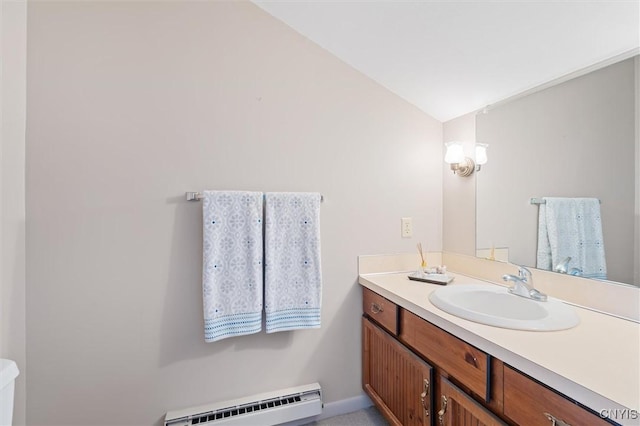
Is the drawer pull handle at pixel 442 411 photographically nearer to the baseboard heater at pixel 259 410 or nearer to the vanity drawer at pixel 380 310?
the vanity drawer at pixel 380 310

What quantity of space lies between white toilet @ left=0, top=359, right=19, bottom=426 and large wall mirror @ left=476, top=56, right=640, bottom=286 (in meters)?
2.10

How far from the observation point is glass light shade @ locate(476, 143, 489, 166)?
5.10 feet

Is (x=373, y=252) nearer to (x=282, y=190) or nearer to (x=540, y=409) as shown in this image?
(x=282, y=190)

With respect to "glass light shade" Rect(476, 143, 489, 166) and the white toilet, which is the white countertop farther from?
the white toilet

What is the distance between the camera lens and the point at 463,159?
1642mm

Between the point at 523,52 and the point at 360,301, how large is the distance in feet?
4.75

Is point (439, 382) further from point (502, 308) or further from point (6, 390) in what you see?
point (6, 390)

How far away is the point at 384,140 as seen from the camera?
1.70 m

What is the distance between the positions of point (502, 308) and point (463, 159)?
2.78ft

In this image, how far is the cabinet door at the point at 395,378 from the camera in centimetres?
112

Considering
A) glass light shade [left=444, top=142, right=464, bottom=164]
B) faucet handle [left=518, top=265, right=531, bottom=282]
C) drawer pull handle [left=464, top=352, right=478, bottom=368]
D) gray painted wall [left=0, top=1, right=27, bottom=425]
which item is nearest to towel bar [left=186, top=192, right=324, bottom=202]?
gray painted wall [left=0, top=1, right=27, bottom=425]

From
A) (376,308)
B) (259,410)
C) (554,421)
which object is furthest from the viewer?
(376,308)

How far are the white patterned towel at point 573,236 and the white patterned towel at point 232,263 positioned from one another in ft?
4.30

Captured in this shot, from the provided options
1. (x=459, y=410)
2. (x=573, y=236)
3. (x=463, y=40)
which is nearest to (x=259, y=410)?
(x=459, y=410)
